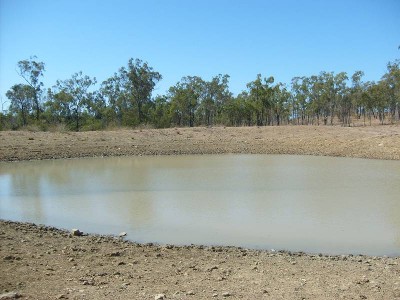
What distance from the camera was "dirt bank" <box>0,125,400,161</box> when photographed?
Result: 1997cm

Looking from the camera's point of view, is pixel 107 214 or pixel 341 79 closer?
pixel 107 214

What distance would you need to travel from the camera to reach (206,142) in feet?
78.5

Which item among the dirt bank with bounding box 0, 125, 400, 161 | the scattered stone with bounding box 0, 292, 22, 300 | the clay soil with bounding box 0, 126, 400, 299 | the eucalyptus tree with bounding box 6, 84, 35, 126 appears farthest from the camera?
the eucalyptus tree with bounding box 6, 84, 35, 126

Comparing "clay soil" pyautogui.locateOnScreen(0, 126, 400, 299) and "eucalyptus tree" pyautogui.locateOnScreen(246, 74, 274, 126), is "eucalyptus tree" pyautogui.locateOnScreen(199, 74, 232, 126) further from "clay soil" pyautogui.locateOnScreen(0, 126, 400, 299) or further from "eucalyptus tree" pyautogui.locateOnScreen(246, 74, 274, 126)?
"clay soil" pyautogui.locateOnScreen(0, 126, 400, 299)

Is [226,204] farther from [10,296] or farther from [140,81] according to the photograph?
[140,81]

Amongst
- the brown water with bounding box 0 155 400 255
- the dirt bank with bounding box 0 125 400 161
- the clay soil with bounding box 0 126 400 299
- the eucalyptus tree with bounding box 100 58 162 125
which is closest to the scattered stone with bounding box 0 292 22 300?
the clay soil with bounding box 0 126 400 299

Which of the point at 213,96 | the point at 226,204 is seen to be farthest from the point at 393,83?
the point at 226,204

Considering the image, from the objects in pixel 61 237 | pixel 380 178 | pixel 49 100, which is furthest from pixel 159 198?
pixel 49 100

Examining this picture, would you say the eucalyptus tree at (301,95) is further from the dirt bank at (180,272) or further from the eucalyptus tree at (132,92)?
the dirt bank at (180,272)

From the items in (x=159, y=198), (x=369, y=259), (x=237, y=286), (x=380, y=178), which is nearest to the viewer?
(x=237, y=286)

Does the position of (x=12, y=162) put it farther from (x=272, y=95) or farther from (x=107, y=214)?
(x=272, y=95)

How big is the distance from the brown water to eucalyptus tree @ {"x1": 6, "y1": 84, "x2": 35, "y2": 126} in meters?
23.2

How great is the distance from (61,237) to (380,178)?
10.1 m

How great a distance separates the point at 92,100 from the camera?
132 ft
